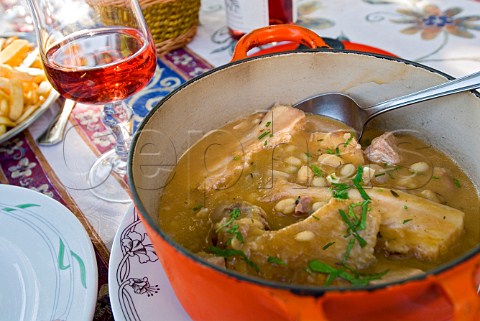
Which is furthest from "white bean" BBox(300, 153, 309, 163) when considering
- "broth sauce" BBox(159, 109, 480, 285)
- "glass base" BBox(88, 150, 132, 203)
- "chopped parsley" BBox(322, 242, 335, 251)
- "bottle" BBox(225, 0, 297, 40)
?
"bottle" BBox(225, 0, 297, 40)

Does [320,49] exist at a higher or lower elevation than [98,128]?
higher

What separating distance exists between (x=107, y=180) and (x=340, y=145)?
671 millimetres

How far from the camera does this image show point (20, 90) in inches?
62.4

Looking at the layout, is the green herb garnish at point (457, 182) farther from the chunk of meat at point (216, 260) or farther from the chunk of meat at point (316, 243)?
the chunk of meat at point (216, 260)

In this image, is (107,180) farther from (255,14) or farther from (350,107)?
(255,14)

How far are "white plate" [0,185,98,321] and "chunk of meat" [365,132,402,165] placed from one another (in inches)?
26.4

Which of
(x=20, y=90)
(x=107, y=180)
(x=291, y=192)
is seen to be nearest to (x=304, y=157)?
(x=291, y=192)

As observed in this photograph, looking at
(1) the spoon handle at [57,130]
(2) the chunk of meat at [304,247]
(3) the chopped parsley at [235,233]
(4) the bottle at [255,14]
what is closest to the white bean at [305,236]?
(2) the chunk of meat at [304,247]

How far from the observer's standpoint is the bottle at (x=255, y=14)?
1828 mm

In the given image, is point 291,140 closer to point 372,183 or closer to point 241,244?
point 372,183

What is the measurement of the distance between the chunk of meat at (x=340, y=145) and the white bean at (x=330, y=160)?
1 centimetres

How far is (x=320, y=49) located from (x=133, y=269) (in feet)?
2.24

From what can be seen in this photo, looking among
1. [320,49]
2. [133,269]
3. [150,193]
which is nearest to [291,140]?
[320,49]

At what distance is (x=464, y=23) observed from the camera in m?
Result: 1.96
